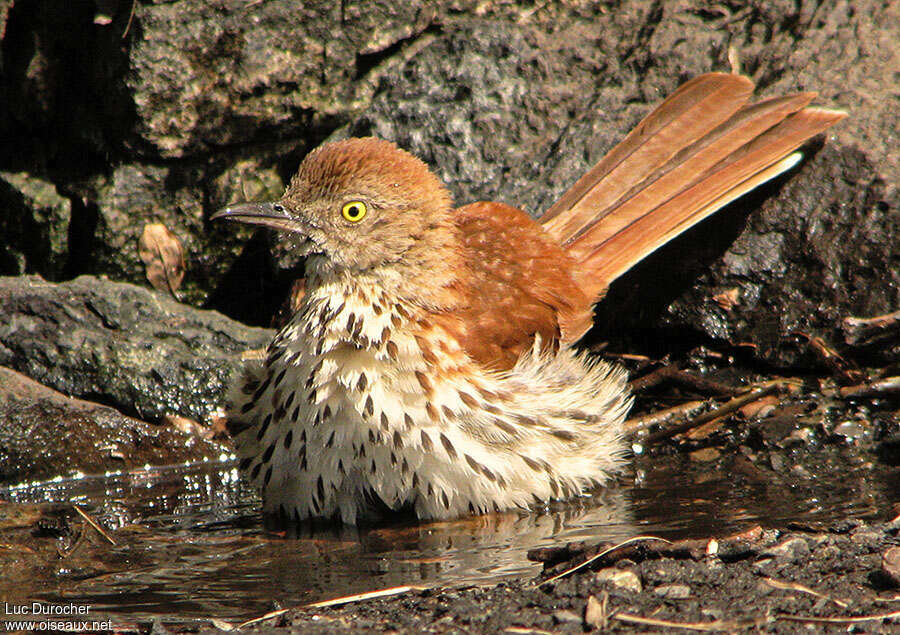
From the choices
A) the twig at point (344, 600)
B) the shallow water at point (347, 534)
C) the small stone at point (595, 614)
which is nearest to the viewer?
the small stone at point (595, 614)

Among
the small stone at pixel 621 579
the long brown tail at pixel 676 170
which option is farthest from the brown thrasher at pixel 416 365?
the small stone at pixel 621 579

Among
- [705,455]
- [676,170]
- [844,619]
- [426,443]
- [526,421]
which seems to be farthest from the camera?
[676,170]

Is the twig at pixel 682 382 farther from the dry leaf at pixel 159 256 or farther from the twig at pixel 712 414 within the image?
the dry leaf at pixel 159 256

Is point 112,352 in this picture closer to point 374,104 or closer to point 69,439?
point 69,439

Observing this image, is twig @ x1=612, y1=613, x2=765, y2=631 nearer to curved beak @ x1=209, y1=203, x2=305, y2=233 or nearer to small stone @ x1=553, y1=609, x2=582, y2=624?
small stone @ x1=553, y1=609, x2=582, y2=624

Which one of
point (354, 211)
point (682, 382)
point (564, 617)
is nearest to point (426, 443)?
point (354, 211)

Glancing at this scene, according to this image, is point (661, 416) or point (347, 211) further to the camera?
point (661, 416)

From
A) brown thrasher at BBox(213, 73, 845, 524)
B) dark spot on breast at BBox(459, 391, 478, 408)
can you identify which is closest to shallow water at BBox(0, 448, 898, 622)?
brown thrasher at BBox(213, 73, 845, 524)
